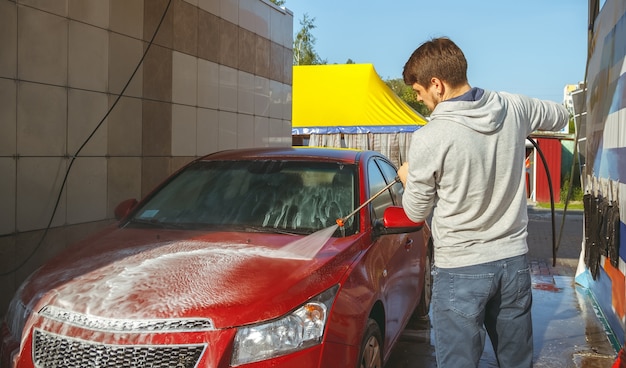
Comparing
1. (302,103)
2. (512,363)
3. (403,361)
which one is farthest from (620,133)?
(302,103)

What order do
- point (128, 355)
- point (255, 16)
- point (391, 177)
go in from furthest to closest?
point (255, 16) < point (391, 177) < point (128, 355)

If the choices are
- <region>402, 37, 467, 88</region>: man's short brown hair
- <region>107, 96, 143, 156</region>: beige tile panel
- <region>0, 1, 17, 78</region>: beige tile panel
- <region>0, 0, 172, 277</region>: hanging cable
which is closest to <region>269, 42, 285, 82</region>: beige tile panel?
<region>0, 0, 172, 277</region>: hanging cable

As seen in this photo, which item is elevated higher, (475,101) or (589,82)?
(589,82)

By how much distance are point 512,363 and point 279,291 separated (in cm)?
110

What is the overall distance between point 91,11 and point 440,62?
4323 mm

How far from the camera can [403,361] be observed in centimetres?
463

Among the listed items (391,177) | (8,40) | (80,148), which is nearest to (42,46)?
(8,40)

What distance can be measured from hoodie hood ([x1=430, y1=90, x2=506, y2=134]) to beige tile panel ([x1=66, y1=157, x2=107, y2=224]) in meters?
4.09

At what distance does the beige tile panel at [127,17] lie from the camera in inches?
240

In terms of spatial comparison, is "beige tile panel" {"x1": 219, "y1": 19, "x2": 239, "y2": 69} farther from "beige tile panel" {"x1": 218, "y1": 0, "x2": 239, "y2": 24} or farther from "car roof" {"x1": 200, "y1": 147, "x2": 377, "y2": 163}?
"car roof" {"x1": 200, "y1": 147, "x2": 377, "y2": 163}

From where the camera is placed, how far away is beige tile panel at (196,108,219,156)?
25.8ft

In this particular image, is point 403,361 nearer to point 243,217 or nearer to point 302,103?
point 243,217

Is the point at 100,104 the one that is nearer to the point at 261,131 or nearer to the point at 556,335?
the point at 261,131

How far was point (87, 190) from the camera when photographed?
5.72 m
